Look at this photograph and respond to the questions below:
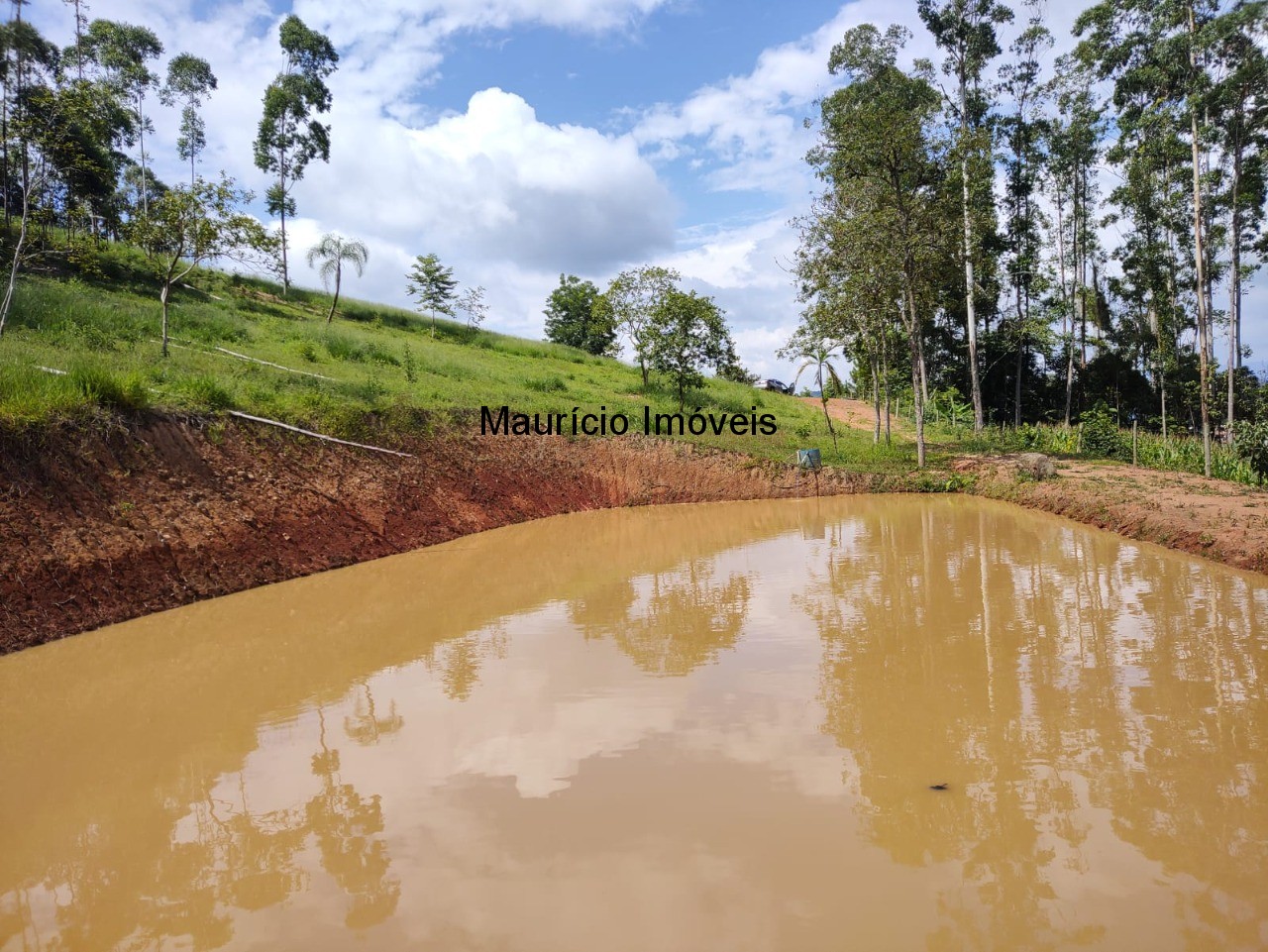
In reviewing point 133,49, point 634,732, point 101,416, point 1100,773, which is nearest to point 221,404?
point 101,416

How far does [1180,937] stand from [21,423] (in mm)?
11702

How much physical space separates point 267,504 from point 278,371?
584cm

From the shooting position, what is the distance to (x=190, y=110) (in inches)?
1521

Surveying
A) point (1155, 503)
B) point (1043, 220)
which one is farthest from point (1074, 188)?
point (1155, 503)

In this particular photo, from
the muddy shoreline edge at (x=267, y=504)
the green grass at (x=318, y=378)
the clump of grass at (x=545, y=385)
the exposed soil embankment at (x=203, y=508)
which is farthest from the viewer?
the clump of grass at (x=545, y=385)

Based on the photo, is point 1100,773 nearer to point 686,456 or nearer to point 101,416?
point 101,416

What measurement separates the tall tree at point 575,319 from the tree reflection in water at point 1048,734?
1581 inches

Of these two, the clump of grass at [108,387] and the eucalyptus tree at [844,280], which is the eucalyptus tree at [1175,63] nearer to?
the eucalyptus tree at [844,280]

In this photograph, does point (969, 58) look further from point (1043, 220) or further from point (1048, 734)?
point (1048, 734)

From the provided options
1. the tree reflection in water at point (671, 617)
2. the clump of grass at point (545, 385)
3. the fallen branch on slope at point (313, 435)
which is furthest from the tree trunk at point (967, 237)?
the fallen branch on slope at point (313, 435)

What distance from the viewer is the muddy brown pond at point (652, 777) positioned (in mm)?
3322

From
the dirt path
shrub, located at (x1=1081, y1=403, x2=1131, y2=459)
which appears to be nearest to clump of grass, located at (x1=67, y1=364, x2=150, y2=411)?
shrub, located at (x1=1081, y1=403, x2=1131, y2=459)

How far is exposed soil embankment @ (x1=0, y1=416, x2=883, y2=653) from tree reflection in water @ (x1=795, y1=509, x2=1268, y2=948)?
297 inches

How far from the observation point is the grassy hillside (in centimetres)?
1095
